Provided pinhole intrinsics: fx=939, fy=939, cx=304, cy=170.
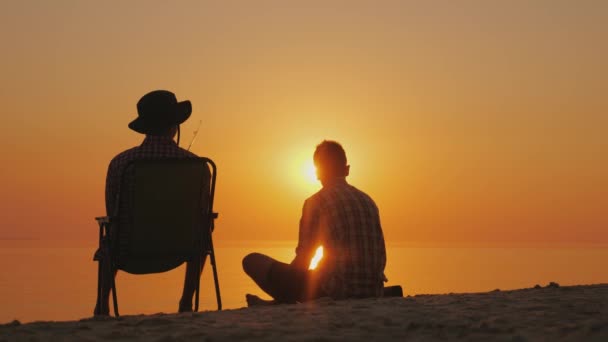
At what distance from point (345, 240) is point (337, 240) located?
0.18 ft

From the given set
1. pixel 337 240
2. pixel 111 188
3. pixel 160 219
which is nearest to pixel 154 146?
pixel 111 188

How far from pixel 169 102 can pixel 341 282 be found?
71.7 inches

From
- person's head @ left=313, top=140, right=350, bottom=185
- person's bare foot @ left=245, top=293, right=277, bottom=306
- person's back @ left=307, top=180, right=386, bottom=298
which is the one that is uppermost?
person's head @ left=313, top=140, right=350, bottom=185

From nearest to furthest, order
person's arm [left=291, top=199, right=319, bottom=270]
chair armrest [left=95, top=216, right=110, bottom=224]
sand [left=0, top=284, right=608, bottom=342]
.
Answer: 1. sand [left=0, top=284, right=608, bottom=342]
2. chair armrest [left=95, top=216, right=110, bottom=224]
3. person's arm [left=291, top=199, right=319, bottom=270]

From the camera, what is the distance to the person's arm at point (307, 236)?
20.9 feet

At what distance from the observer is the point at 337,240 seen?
6.29m

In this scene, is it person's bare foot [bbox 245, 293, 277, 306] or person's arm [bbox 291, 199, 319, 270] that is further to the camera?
person's bare foot [bbox 245, 293, 277, 306]

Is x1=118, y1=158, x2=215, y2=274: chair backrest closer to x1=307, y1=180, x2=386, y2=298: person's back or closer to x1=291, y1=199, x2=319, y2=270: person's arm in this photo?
x1=291, y1=199, x2=319, y2=270: person's arm

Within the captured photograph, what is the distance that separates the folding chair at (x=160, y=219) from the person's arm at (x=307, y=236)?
0.60 meters

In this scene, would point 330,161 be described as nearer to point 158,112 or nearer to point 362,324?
point 158,112

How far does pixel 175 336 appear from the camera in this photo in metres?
4.33

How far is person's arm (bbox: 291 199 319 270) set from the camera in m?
6.36

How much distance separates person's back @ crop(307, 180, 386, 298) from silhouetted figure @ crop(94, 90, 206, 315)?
3.22 ft

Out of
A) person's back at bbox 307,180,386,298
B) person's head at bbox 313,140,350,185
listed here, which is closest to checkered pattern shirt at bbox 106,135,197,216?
person's head at bbox 313,140,350,185
